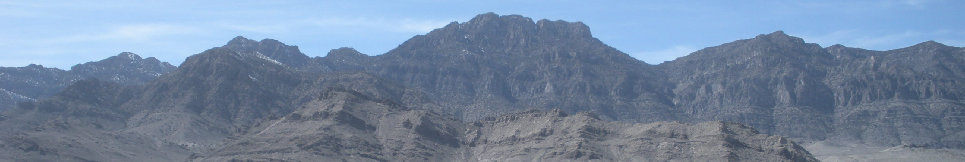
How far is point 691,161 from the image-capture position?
19862cm

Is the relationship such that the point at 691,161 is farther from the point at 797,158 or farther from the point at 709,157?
the point at 797,158

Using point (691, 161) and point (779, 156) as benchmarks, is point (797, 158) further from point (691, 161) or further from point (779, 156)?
point (691, 161)

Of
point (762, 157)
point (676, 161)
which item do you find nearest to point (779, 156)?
point (762, 157)

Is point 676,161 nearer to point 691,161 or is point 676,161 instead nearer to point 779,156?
point 691,161

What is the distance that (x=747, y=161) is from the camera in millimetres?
195750

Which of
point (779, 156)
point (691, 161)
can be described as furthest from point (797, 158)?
point (691, 161)

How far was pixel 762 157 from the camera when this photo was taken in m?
200

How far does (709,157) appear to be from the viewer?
197 metres

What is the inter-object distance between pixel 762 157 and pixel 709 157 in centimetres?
905

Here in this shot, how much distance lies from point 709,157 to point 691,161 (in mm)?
2958

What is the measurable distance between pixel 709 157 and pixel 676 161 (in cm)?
534

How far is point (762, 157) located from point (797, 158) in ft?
17.4

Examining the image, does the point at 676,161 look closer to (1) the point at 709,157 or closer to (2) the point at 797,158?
(1) the point at 709,157

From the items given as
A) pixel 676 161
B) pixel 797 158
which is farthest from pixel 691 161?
pixel 797 158
